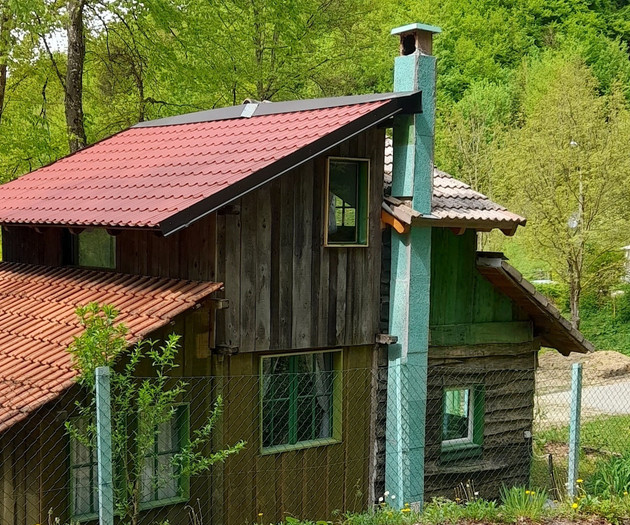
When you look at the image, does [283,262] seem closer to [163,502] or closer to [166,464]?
[166,464]

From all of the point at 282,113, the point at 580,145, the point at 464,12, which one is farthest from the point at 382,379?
the point at 464,12

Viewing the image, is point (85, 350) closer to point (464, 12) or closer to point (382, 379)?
point (382, 379)

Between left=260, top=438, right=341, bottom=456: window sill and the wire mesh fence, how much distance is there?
0.06 feet

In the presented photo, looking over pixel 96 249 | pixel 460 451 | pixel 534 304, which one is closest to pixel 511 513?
pixel 460 451

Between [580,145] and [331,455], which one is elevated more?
[580,145]

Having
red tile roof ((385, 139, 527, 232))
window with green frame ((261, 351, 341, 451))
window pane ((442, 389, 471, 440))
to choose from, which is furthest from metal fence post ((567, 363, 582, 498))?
window pane ((442, 389, 471, 440))

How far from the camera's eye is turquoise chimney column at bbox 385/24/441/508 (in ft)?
35.7

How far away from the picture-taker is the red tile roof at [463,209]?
11.1 metres

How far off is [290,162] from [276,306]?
1.76 m

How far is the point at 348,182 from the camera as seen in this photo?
10.8 m

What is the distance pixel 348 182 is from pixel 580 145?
64.4 ft

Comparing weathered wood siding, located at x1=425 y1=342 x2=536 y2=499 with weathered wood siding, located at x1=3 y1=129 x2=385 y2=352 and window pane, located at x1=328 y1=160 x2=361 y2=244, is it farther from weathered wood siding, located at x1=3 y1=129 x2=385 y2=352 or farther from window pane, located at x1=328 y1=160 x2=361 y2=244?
window pane, located at x1=328 y1=160 x2=361 y2=244

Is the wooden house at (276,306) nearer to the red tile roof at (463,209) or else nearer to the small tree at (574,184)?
the red tile roof at (463,209)

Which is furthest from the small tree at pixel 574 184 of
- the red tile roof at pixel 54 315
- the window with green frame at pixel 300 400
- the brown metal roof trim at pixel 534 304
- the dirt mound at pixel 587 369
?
the red tile roof at pixel 54 315
